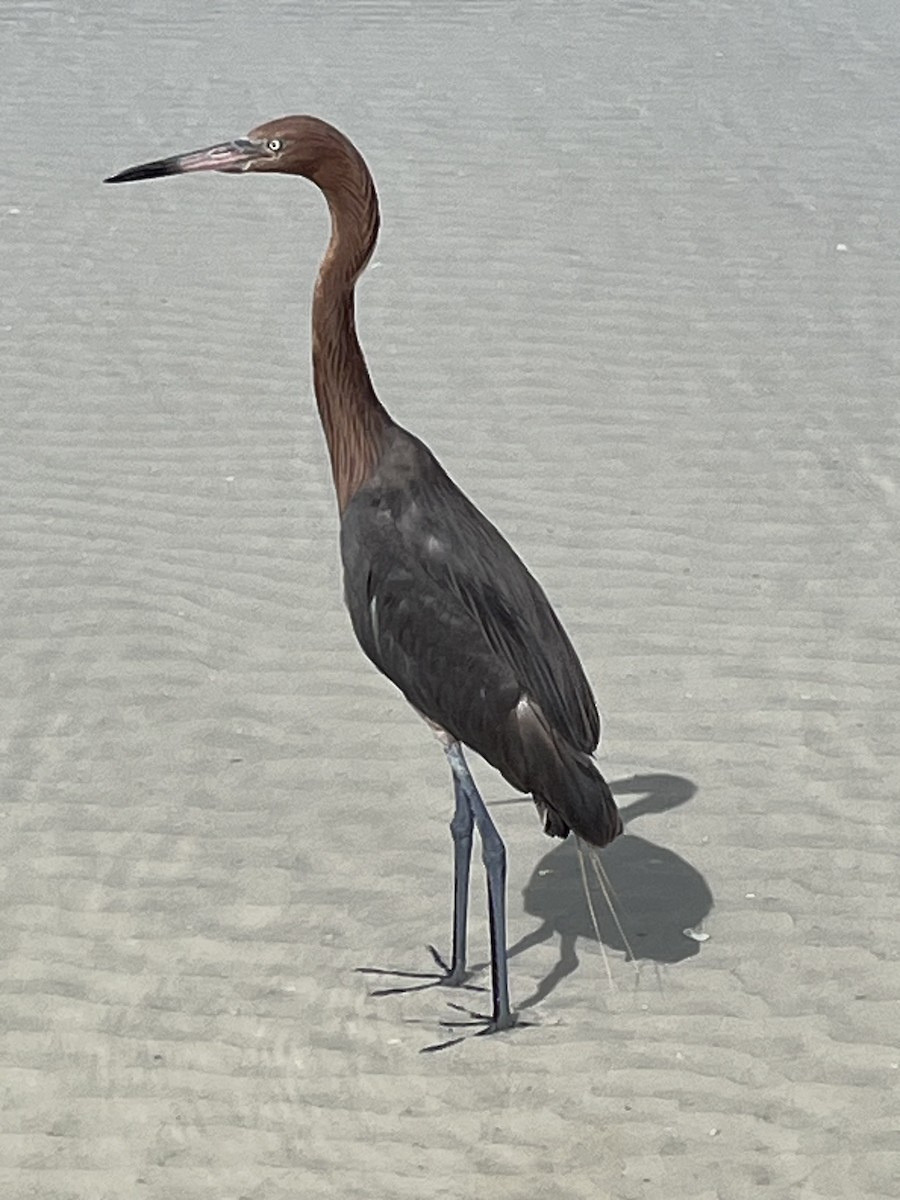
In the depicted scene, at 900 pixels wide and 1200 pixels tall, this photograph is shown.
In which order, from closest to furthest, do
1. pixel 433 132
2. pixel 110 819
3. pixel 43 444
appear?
pixel 110 819 → pixel 43 444 → pixel 433 132

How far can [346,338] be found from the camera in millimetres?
5262

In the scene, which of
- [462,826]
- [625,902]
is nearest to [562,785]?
[462,826]

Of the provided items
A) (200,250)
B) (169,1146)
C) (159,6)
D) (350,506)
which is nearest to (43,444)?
(200,250)

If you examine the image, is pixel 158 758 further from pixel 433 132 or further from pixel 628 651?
pixel 433 132

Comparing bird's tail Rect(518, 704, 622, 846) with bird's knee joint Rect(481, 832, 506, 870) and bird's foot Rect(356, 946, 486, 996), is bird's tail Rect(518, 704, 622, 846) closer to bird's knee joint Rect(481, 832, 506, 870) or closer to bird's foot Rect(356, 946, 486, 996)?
bird's knee joint Rect(481, 832, 506, 870)

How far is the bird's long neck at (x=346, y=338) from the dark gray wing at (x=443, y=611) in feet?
0.24

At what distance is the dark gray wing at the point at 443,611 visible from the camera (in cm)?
516

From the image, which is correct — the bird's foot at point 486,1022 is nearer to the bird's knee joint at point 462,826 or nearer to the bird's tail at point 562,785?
the bird's knee joint at point 462,826

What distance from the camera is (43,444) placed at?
860cm

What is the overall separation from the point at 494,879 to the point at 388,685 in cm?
178

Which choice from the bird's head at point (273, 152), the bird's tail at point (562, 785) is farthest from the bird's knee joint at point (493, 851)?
the bird's head at point (273, 152)

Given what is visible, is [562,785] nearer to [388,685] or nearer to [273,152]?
[273,152]

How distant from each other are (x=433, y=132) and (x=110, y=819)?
6514 millimetres

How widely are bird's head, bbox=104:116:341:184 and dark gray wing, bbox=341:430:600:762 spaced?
0.72 m
